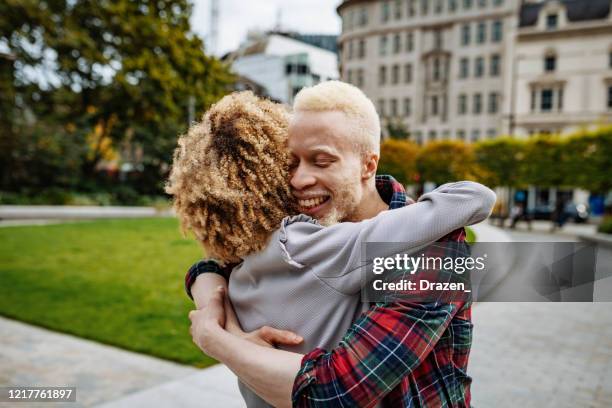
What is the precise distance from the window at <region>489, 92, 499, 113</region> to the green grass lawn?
3979 centimetres

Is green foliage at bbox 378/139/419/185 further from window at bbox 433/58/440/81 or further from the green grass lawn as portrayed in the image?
the green grass lawn

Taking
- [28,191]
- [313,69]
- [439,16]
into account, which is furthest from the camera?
[439,16]

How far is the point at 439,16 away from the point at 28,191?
3959 centimetres

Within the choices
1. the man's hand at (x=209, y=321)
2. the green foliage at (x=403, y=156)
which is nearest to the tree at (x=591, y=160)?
the green foliage at (x=403, y=156)

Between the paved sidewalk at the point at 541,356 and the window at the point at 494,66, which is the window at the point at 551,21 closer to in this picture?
the window at the point at 494,66

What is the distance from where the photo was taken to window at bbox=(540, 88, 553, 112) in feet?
143

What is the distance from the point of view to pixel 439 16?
49375mm

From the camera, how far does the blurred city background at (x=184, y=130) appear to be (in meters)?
5.80

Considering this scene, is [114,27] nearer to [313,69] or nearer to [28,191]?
[28,191]

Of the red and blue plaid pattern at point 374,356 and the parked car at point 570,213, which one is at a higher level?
the red and blue plaid pattern at point 374,356

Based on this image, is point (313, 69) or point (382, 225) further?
point (313, 69)

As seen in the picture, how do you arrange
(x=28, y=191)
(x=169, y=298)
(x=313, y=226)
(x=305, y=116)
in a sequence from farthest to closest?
(x=28, y=191) < (x=169, y=298) < (x=305, y=116) < (x=313, y=226)

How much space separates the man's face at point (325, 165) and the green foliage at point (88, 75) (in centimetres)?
2518

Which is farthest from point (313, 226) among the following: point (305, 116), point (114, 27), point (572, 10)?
point (572, 10)
